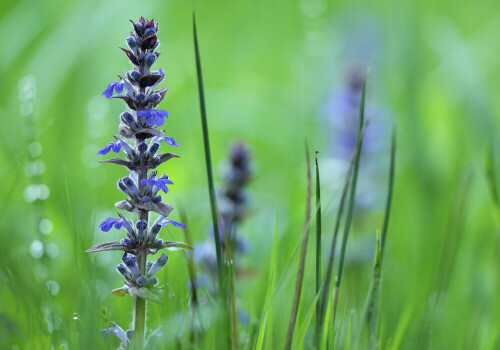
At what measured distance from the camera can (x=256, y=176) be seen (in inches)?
105

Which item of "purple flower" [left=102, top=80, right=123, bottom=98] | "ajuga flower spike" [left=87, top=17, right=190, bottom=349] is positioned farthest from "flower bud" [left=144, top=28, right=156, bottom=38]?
"purple flower" [left=102, top=80, right=123, bottom=98]

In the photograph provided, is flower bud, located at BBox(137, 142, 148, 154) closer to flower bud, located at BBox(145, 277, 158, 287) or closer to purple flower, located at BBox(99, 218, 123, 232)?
purple flower, located at BBox(99, 218, 123, 232)

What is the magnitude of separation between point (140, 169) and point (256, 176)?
1.47 metres

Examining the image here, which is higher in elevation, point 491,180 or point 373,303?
point 491,180

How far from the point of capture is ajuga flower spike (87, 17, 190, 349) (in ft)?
3.77

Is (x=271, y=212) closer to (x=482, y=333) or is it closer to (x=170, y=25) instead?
(x=482, y=333)

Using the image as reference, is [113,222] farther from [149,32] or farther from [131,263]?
[149,32]

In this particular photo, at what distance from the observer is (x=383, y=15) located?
7199 mm

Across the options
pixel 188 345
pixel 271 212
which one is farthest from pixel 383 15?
pixel 188 345

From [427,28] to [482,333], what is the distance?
248 centimetres

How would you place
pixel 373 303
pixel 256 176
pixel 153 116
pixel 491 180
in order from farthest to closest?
pixel 256 176 → pixel 491 180 → pixel 373 303 → pixel 153 116

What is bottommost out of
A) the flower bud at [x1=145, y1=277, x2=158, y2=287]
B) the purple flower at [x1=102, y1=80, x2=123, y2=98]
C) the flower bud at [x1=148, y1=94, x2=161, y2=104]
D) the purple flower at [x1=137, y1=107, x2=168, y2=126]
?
the flower bud at [x1=145, y1=277, x2=158, y2=287]

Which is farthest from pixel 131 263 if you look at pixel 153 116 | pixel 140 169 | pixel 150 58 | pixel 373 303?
pixel 373 303

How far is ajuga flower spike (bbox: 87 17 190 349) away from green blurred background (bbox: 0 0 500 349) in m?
0.10
